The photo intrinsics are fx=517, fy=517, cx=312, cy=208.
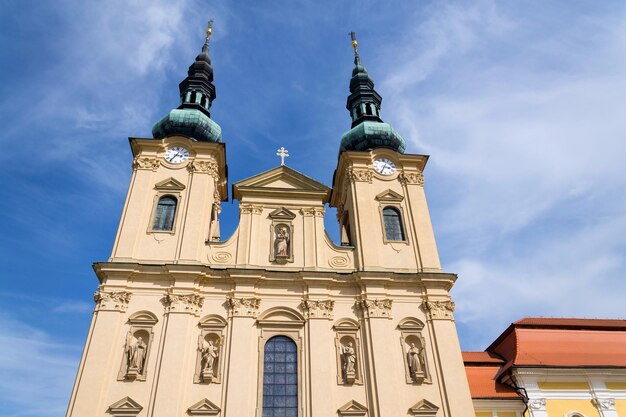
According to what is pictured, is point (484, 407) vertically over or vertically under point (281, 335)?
under

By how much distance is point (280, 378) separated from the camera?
52.0ft

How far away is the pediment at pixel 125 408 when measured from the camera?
14425 millimetres

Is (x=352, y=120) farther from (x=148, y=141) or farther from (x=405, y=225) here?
(x=148, y=141)

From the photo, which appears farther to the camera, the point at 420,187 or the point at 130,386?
the point at 420,187

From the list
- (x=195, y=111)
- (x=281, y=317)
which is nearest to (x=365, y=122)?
(x=195, y=111)

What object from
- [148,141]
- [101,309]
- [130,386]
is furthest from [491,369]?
[148,141]

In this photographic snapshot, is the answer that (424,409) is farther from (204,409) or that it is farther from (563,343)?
(563,343)

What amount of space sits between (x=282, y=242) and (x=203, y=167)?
4544mm

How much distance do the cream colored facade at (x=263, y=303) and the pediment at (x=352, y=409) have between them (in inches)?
1.2

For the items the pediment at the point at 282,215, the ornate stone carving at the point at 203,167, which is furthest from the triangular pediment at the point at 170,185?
the pediment at the point at 282,215

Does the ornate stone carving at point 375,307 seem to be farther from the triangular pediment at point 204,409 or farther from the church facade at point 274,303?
the triangular pediment at point 204,409

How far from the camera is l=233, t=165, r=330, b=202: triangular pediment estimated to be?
65.6 feet

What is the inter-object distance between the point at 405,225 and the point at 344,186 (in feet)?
11.3

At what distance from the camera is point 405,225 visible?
1988 centimetres
